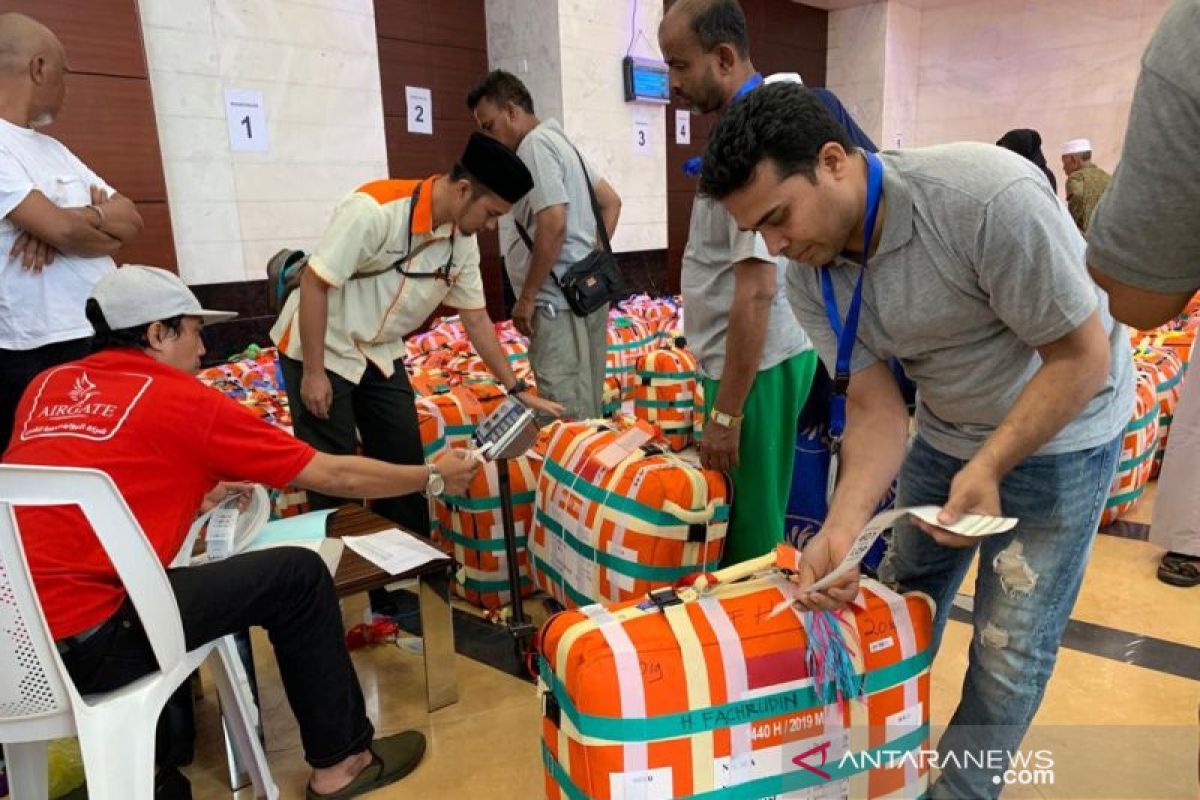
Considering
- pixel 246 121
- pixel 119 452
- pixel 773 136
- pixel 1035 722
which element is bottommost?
pixel 1035 722

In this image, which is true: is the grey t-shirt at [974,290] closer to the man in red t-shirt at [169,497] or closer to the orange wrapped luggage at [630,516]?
the orange wrapped luggage at [630,516]

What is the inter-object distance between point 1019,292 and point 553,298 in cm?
191

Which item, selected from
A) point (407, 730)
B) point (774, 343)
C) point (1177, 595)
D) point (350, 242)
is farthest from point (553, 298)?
point (1177, 595)

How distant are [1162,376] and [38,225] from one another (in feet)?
13.6

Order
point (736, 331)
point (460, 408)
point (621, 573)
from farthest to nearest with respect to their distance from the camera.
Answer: point (460, 408)
point (621, 573)
point (736, 331)

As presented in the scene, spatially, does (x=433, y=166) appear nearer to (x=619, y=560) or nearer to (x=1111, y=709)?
(x=619, y=560)

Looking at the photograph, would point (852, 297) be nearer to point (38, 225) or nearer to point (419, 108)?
point (38, 225)

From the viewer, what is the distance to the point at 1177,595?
2514mm

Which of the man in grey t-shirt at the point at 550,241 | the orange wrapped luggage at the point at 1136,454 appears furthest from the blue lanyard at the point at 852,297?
the orange wrapped luggage at the point at 1136,454

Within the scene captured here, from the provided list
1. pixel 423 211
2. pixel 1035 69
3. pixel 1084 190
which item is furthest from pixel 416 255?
pixel 1035 69

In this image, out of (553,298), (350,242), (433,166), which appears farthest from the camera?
(433,166)

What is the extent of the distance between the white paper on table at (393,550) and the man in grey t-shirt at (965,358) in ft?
3.41

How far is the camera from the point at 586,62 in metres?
5.02

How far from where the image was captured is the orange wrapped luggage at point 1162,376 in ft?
11.0
